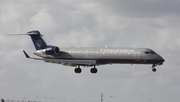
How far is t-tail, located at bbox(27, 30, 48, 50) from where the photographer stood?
113 m

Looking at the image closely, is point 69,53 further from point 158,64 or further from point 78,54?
point 158,64

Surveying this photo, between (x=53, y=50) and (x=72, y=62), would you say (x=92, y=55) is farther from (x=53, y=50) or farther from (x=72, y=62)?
(x=53, y=50)

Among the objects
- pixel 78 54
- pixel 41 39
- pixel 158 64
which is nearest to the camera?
pixel 158 64

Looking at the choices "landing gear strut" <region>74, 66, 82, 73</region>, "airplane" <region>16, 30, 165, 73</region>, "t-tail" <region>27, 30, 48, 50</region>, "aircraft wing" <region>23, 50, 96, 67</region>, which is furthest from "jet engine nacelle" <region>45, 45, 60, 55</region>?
"t-tail" <region>27, 30, 48, 50</region>

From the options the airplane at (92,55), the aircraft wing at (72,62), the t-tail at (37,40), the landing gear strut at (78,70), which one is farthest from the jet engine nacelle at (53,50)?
the t-tail at (37,40)

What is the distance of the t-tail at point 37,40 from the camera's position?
112938 mm

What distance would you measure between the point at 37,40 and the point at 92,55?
56.7 feet

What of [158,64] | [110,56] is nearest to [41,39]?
[110,56]

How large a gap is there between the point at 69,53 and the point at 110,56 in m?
11.0

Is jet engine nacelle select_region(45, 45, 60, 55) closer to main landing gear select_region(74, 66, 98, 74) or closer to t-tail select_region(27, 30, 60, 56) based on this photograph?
t-tail select_region(27, 30, 60, 56)

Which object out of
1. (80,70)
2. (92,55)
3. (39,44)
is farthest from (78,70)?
(39,44)

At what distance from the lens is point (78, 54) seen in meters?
104

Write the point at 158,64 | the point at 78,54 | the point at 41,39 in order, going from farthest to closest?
1. the point at 41,39
2. the point at 78,54
3. the point at 158,64

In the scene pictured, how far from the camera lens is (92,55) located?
4026 inches
